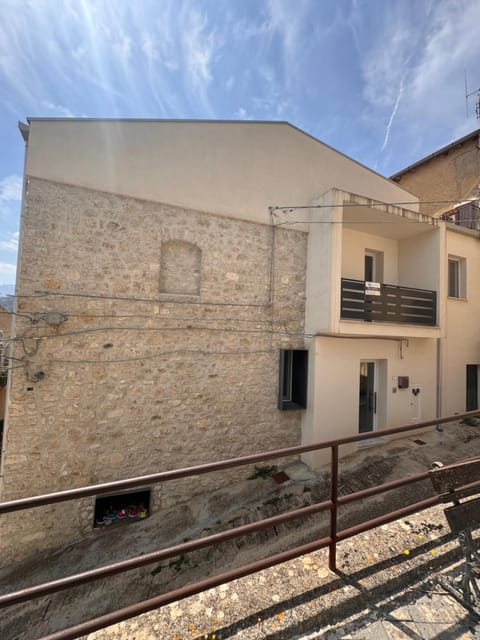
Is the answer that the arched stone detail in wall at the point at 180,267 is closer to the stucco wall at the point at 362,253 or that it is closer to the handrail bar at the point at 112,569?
the stucco wall at the point at 362,253

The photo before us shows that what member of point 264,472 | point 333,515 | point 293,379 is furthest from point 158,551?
point 293,379

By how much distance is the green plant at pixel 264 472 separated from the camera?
20.8 ft

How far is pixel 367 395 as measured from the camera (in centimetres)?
761

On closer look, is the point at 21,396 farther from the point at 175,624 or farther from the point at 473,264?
the point at 473,264

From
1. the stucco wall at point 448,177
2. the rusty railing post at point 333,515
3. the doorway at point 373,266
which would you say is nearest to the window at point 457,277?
the doorway at point 373,266

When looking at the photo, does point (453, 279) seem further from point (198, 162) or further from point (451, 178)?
point (198, 162)

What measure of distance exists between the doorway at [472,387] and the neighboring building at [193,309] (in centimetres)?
176

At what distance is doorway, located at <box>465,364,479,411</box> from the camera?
8.61 meters

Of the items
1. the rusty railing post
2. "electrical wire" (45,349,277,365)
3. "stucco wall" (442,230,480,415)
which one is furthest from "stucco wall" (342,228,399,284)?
the rusty railing post

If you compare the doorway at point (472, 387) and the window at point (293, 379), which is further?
the doorway at point (472, 387)

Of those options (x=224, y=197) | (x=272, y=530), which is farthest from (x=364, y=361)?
(x=224, y=197)

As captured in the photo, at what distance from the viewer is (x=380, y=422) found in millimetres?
7359

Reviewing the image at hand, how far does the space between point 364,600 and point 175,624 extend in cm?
128

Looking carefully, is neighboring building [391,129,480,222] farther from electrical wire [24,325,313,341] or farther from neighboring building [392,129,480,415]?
electrical wire [24,325,313,341]
